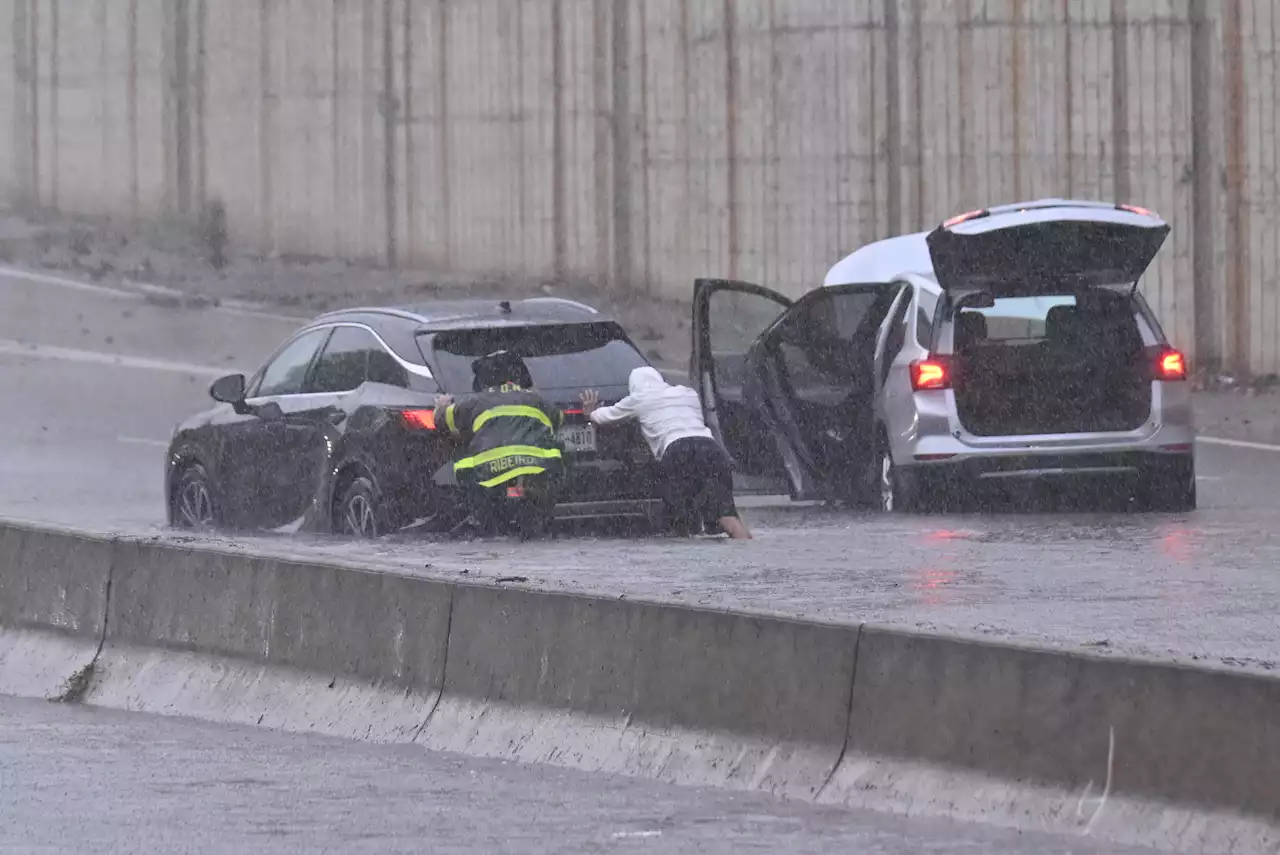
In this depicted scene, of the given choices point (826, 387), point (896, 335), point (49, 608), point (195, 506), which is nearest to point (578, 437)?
point (896, 335)

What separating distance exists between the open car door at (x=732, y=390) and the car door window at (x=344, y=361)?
87.5 inches

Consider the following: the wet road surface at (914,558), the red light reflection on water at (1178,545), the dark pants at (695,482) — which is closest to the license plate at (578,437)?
the dark pants at (695,482)

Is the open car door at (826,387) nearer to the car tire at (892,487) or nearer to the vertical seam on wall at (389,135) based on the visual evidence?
the car tire at (892,487)

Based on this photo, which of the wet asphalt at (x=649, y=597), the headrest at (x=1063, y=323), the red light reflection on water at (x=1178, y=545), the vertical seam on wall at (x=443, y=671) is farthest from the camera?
the headrest at (x=1063, y=323)

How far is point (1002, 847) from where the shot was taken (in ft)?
22.3

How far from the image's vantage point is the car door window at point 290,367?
49.7ft

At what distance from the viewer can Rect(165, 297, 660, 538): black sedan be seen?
45.2ft

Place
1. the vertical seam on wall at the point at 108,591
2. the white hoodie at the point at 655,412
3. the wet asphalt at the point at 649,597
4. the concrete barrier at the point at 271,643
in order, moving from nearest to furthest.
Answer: the wet asphalt at the point at 649,597 < the concrete barrier at the point at 271,643 < the vertical seam on wall at the point at 108,591 < the white hoodie at the point at 655,412

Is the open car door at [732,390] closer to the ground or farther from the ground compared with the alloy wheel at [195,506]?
farther from the ground

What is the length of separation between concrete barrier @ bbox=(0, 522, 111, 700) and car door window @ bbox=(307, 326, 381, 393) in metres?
3.29

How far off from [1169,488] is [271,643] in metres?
7.60

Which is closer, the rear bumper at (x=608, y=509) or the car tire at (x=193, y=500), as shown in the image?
the rear bumper at (x=608, y=509)

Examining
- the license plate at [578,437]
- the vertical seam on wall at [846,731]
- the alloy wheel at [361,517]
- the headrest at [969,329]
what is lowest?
the vertical seam on wall at [846,731]

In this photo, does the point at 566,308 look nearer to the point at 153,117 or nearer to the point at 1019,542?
the point at 1019,542
